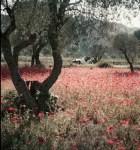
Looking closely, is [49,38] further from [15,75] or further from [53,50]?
[15,75]

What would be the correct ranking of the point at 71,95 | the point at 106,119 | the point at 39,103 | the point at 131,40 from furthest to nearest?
1. the point at 131,40
2. the point at 71,95
3. the point at 39,103
4. the point at 106,119

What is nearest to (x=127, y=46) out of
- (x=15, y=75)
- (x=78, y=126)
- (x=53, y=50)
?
(x=53, y=50)

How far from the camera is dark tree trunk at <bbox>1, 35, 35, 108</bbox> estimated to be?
13789 millimetres

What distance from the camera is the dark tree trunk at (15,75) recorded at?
13.8 metres

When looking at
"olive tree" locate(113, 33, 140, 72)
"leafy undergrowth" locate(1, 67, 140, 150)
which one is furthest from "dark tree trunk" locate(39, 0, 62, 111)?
"olive tree" locate(113, 33, 140, 72)

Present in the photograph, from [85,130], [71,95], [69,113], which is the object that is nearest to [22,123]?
[85,130]

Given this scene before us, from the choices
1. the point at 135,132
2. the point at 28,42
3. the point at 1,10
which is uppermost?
the point at 1,10

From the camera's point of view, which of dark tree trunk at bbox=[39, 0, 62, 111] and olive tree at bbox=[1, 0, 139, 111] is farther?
dark tree trunk at bbox=[39, 0, 62, 111]

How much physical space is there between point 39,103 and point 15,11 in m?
3.36

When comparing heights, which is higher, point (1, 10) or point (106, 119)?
point (1, 10)

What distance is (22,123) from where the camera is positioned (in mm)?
12055

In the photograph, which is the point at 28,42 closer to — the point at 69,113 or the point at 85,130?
the point at 69,113

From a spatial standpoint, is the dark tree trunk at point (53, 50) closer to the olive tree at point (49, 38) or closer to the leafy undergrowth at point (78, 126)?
the olive tree at point (49, 38)

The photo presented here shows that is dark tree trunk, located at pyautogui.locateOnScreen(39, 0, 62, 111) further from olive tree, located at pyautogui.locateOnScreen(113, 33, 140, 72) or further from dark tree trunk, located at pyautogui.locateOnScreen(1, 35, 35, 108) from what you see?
olive tree, located at pyautogui.locateOnScreen(113, 33, 140, 72)
